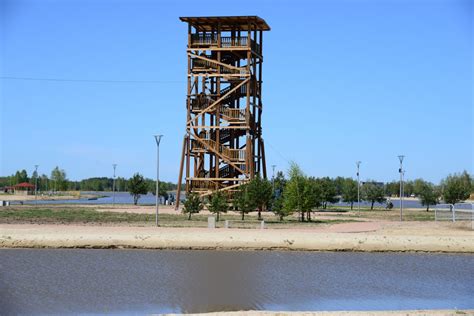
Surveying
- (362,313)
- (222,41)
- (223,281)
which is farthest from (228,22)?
(362,313)

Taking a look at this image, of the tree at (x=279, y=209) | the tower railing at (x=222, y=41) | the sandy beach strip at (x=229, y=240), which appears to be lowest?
the sandy beach strip at (x=229, y=240)

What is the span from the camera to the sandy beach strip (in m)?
37.3

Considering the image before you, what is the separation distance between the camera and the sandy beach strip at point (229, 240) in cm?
3731

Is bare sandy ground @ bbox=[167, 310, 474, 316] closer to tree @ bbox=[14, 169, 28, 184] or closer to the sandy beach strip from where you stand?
the sandy beach strip

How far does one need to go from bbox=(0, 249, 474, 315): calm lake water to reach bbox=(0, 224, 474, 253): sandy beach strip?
129 centimetres

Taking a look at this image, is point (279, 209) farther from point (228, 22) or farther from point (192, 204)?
point (228, 22)

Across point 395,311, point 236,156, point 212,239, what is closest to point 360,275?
point 395,311

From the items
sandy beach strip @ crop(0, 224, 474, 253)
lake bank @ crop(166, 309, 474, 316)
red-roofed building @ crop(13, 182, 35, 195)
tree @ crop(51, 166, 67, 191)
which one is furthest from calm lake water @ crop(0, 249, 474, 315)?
tree @ crop(51, 166, 67, 191)

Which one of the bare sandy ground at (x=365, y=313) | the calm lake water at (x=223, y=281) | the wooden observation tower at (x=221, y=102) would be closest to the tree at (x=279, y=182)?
the wooden observation tower at (x=221, y=102)

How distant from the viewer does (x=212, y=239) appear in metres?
38.3

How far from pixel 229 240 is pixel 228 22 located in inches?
1319

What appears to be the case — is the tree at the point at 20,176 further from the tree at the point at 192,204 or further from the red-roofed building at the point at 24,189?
the tree at the point at 192,204

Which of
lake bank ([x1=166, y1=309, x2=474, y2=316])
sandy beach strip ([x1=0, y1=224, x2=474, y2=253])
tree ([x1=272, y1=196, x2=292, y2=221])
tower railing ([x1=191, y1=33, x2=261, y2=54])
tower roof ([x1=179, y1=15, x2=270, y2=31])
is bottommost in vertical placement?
lake bank ([x1=166, y1=309, x2=474, y2=316])

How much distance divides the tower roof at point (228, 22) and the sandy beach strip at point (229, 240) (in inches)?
1179
